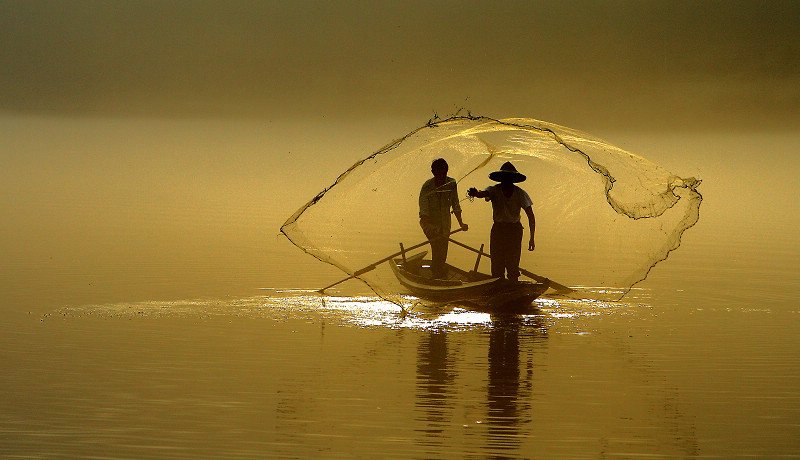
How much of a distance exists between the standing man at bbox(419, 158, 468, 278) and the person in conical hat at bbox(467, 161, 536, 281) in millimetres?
731

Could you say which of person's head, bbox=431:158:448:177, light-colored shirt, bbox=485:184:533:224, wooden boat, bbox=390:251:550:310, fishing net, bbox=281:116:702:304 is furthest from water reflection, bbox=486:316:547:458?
person's head, bbox=431:158:448:177

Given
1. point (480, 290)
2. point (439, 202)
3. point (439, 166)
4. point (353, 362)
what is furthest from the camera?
point (439, 202)

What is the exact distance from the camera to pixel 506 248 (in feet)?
41.9

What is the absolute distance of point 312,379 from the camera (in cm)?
998

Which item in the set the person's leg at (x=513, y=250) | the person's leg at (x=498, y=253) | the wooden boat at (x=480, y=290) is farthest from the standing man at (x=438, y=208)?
the person's leg at (x=513, y=250)

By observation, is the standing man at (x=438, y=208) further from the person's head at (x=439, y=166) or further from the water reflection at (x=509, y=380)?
the water reflection at (x=509, y=380)

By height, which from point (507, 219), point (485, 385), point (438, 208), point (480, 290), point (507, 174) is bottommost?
point (485, 385)

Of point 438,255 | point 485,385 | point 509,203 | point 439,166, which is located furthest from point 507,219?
point 485,385

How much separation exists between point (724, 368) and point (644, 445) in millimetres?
2537

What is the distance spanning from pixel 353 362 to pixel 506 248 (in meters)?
2.75

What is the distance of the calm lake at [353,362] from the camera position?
8.46 m

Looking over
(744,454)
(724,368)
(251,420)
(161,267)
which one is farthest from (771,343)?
(161,267)

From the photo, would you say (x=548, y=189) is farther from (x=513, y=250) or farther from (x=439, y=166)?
(x=513, y=250)

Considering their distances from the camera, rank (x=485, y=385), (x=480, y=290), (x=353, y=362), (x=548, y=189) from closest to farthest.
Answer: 1. (x=485, y=385)
2. (x=353, y=362)
3. (x=480, y=290)
4. (x=548, y=189)
